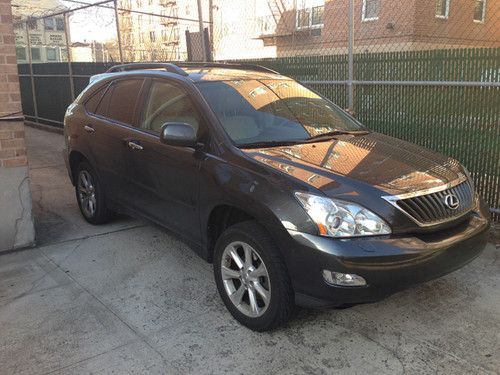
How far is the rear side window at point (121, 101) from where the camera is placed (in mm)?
4754

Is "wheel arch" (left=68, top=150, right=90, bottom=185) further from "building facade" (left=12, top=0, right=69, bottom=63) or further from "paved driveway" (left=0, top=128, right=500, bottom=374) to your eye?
"building facade" (left=12, top=0, right=69, bottom=63)

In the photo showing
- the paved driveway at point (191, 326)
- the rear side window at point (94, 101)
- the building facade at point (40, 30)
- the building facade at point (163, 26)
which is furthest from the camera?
the building facade at point (163, 26)

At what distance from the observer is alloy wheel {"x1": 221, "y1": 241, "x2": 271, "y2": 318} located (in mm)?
3295

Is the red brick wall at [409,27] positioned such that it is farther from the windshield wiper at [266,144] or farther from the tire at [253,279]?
the tire at [253,279]

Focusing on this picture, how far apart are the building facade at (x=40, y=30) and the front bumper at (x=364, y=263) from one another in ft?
37.7

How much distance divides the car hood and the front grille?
2.7 inches

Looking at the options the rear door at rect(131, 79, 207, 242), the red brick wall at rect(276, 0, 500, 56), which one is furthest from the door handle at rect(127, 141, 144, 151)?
the red brick wall at rect(276, 0, 500, 56)

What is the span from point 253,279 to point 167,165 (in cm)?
132

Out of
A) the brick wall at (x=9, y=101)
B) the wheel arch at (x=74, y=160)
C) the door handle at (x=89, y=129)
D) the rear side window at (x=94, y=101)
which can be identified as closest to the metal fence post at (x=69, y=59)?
the wheel arch at (x=74, y=160)

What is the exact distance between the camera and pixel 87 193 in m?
5.66

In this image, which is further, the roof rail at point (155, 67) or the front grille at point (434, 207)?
the roof rail at point (155, 67)

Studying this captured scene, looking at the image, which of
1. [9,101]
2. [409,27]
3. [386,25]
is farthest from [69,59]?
[409,27]

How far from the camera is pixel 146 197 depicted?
4.52m

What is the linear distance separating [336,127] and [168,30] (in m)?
32.0
